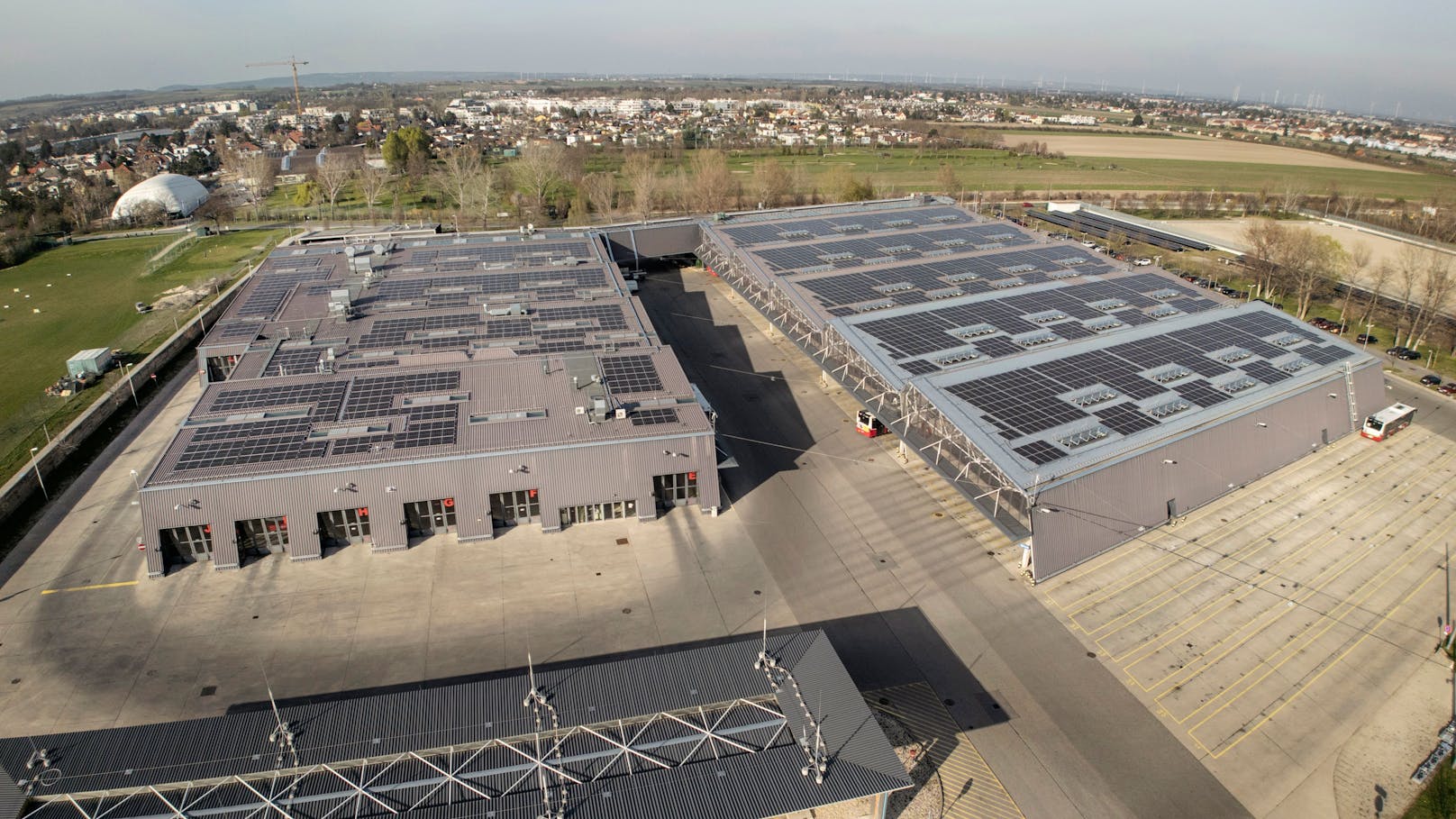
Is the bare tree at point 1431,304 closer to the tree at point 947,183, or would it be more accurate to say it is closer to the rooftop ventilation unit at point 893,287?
the rooftop ventilation unit at point 893,287

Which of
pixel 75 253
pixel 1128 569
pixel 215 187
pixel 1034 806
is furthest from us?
pixel 215 187

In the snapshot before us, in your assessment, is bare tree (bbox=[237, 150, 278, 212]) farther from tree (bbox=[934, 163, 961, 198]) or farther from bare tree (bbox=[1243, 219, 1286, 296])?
bare tree (bbox=[1243, 219, 1286, 296])

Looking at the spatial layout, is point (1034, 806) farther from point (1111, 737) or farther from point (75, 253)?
point (75, 253)

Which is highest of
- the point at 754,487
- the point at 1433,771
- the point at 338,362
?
the point at 338,362

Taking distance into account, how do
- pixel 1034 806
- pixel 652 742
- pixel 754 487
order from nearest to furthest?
pixel 652 742, pixel 1034 806, pixel 754 487

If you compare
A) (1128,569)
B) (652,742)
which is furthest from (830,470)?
(652,742)

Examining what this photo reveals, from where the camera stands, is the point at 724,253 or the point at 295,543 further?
the point at 724,253

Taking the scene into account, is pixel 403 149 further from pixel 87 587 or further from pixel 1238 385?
pixel 1238 385
